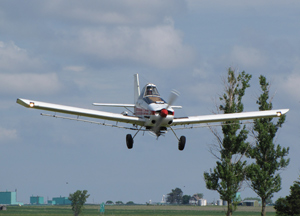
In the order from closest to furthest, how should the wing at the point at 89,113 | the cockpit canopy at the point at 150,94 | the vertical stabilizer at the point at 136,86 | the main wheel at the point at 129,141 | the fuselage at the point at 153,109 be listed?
the fuselage at the point at 153,109 < the wing at the point at 89,113 < the cockpit canopy at the point at 150,94 < the main wheel at the point at 129,141 < the vertical stabilizer at the point at 136,86

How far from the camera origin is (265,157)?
6531 centimetres

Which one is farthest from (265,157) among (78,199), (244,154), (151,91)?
(78,199)

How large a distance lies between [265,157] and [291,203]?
20.8 feet

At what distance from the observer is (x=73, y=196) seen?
161125 millimetres

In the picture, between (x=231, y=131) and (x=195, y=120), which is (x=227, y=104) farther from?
(x=195, y=120)

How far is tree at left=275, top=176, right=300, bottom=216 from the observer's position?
6381 centimetres

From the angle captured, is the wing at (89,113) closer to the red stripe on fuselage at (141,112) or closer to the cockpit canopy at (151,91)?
the red stripe on fuselage at (141,112)

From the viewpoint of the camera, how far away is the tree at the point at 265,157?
209ft

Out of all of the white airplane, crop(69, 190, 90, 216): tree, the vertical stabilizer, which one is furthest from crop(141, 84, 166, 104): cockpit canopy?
crop(69, 190, 90, 216): tree

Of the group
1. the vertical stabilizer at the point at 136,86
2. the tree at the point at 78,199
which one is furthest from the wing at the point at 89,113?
the tree at the point at 78,199

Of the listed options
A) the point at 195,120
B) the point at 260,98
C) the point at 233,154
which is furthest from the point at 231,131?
the point at 195,120

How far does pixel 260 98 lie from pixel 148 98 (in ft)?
118

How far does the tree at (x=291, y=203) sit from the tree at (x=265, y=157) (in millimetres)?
1724

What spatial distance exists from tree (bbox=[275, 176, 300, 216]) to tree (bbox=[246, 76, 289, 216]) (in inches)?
67.9
